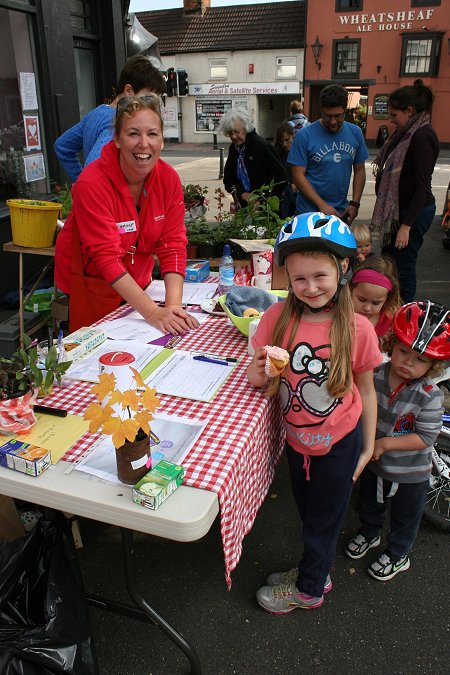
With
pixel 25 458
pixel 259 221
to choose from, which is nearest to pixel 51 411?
pixel 25 458

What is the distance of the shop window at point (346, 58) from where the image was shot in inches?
979

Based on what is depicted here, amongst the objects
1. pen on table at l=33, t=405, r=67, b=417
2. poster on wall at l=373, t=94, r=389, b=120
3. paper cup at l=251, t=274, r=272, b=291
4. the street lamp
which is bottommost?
pen on table at l=33, t=405, r=67, b=417

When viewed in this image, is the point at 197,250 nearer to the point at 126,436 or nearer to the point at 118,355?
the point at 118,355

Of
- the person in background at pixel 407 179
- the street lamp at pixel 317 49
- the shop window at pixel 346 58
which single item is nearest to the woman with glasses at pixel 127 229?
the person in background at pixel 407 179

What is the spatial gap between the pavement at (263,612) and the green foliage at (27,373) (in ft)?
3.35

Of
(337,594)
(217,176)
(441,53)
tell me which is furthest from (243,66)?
(337,594)

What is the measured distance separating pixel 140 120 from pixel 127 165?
0.19 m

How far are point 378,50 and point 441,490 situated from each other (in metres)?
26.8

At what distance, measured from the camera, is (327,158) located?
13.8 feet

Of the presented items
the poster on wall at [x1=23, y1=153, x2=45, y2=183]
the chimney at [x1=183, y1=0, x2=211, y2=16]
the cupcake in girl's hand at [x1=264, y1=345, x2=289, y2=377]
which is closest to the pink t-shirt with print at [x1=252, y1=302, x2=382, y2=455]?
the cupcake in girl's hand at [x1=264, y1=345, x2=289, y2=377]

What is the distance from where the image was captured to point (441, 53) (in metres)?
24.0

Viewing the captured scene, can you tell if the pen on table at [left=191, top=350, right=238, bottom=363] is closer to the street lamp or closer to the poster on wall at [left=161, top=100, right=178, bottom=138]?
the street lamp

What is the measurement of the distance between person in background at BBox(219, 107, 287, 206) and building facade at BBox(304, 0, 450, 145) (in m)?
20.5

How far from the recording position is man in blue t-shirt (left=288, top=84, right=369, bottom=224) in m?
4.15
